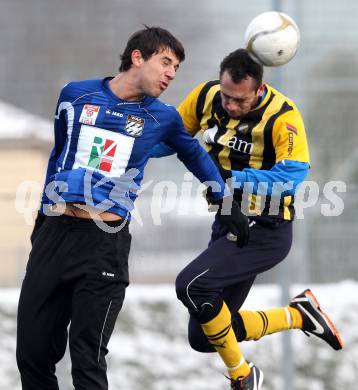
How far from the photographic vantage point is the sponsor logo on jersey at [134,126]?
4.85 m

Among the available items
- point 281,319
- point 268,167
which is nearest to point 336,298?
point 281,319

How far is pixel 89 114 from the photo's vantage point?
483cm

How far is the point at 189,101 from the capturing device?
585 centimetres

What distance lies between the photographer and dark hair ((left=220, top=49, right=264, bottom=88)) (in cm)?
538

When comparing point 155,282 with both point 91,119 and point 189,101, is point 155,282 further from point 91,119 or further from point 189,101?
point 91,119

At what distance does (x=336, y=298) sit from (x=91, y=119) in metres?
4.73

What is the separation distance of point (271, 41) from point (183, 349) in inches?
164

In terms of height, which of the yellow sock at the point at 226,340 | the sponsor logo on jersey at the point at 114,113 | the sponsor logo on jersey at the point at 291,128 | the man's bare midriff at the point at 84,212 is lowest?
the yellow sock at the point at 226,340

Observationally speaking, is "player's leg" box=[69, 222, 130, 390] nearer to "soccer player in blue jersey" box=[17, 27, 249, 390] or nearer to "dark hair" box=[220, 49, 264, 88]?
"soccer player in blue jersey" box=[17, 27, 249, 390]

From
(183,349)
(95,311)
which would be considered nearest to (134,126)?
(95,311)

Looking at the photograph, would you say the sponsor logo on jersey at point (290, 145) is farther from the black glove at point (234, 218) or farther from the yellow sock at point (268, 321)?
the yellow sock at point (268, 321)

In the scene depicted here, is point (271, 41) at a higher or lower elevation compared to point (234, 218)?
higher

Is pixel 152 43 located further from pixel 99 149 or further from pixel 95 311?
pixel 95 311

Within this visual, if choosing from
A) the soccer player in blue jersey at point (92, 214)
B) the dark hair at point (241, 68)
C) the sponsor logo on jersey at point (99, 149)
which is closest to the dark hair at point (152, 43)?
the soccer player in blue jersey at point (92, 214)
